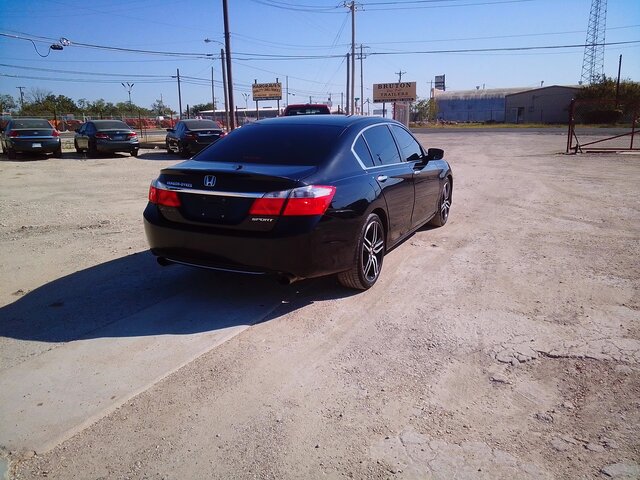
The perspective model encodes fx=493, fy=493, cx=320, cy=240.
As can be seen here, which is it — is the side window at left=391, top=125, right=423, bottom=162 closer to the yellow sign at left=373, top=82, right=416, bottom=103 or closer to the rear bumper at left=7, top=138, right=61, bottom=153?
the rear bumper at left=7, top=138, right=61, bottom=153

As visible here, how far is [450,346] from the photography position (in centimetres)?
354

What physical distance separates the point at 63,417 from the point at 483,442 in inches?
89.1

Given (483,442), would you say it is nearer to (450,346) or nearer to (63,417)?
(450,346)

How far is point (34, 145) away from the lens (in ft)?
60.3

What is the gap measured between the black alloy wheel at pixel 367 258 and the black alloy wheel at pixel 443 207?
2.43 metres

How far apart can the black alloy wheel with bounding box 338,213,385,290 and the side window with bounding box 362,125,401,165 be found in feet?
2.31

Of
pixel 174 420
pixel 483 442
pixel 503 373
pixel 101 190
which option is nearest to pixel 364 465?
pixel 483 442

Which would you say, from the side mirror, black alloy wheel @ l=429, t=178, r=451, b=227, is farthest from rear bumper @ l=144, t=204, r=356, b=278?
black alloy wheel @ l=429, t=178, r=451, b=227

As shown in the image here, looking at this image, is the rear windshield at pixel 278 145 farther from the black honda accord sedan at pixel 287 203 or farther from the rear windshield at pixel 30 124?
the rear windshield at pixel 30 124

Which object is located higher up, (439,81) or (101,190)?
(439,81)

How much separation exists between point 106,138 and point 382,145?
16.9m

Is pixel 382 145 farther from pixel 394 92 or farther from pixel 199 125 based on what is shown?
pixel 394 92

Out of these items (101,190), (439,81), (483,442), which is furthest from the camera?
(439,81)

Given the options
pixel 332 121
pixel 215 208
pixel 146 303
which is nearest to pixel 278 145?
pixel 332 121
